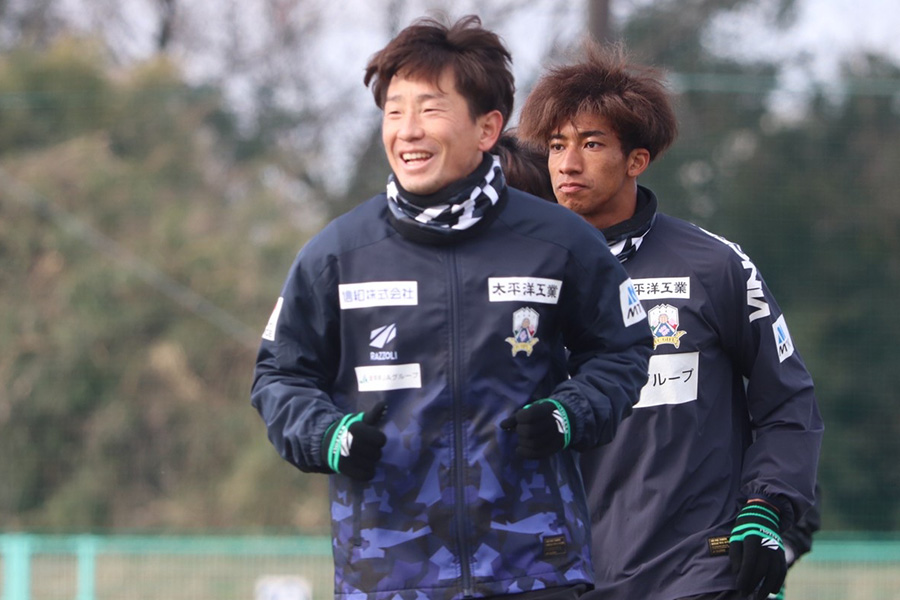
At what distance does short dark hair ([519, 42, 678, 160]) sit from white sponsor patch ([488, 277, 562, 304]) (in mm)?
1166

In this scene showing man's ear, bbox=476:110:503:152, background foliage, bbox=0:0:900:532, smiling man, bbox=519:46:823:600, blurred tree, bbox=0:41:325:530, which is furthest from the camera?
blurred tree, bbox=0:41:325:530

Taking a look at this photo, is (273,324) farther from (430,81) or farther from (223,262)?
(223,262)

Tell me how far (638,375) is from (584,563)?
1.34ft

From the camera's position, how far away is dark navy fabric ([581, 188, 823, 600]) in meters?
3.72

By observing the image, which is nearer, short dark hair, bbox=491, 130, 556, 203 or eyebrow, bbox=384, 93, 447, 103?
eyebrow, bbox=384, 93, 447, 103

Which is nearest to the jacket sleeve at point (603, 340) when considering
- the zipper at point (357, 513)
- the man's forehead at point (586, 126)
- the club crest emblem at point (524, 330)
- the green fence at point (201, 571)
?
the club crest emblem at point (524, 330)

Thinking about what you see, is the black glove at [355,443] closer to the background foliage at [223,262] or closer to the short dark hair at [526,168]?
the short dark hair at [526,168]

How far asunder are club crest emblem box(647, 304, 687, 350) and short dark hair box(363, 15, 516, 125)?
0.96 metres

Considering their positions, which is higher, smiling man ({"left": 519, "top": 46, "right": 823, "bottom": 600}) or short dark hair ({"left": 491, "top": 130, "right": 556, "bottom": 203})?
short dark hair ({"left": 491, "top": 130, "right": 556, "bottom": 203})

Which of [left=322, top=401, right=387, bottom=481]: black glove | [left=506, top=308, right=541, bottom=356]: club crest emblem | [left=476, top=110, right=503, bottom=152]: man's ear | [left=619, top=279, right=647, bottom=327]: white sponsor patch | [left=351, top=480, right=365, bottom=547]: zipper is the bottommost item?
[left=351, top=480, right=365, bottom=547]: zipper

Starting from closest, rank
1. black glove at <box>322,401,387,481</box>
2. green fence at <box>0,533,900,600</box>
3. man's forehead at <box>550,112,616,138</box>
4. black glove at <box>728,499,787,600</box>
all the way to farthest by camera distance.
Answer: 1. black glove at <box>322,401,387,481</box>
2. black glove at <box>728,499,787,600</box>
3. man's forehead at <box>550,112,616,138</box>
4. green fence at <box>0,533,900,600</box>

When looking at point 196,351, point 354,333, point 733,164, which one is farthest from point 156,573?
point 354,333

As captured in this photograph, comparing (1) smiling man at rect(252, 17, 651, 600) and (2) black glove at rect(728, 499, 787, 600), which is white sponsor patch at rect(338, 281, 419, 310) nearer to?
(1) smiling man at rect(252, 17, 651, 600)

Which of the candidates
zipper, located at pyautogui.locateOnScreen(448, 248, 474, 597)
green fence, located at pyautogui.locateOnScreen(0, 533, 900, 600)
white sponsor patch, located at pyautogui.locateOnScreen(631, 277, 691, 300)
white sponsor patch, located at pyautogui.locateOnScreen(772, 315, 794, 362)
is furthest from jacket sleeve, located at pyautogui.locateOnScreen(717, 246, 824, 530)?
green fence, located at pyautogui.locateOnScreen(0, 533, 900, 600)
